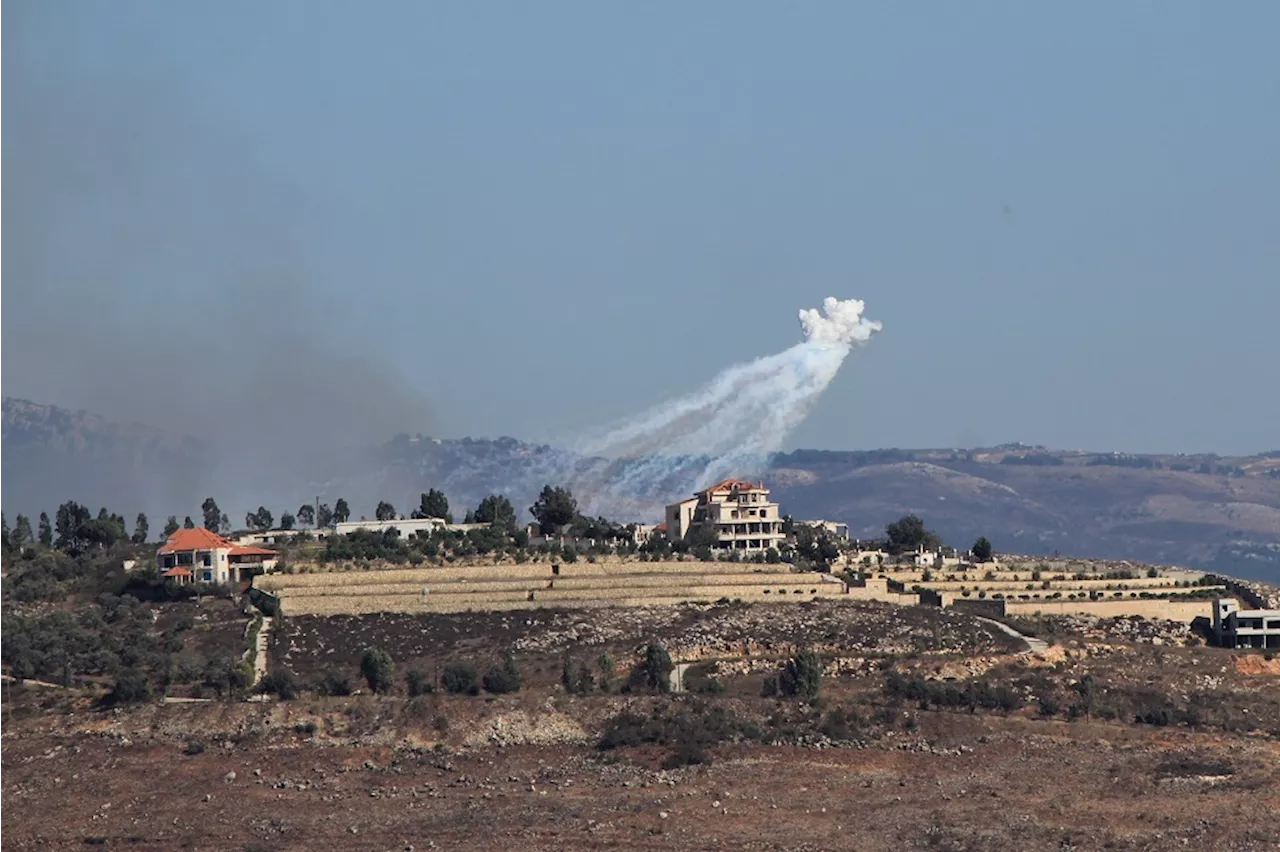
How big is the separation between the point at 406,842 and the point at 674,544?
45703 millimetres

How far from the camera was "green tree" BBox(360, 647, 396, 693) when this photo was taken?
79.4 m

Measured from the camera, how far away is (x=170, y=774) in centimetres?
7012

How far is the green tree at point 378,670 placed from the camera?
7938 centimetres

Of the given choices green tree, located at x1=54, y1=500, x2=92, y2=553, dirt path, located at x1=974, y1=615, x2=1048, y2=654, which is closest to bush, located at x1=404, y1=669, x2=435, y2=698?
dirt path, located at x1=974, y1=615, x2=1048, y2=654

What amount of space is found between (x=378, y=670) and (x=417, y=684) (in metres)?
1.48

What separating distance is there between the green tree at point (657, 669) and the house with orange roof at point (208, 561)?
2241cm

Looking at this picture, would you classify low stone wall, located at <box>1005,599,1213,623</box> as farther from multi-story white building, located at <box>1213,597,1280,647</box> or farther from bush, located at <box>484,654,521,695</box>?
bush, located at <box>484,654,521,695</box>

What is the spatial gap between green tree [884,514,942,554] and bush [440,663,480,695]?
39979mm

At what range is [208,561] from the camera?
98.0 meters

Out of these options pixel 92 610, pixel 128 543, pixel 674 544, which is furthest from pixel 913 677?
pixel 128 543

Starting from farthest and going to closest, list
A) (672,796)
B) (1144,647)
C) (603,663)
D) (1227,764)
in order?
(1144,647) → (603,663) → (1227,764) → (672,796)

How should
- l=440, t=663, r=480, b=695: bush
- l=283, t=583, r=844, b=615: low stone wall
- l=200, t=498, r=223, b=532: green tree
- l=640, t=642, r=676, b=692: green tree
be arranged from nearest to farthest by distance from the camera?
l=440, t=663, r=480, b=695: bush, l=640, t=642, r=676, b=692: green tree, l=283, t=583, r=844, b=615: low stone wall, l=200, t=498, r=223, b=532: green tree

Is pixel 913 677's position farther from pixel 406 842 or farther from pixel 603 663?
pixel 406 842

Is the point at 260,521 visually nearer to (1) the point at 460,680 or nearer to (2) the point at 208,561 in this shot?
(2) the point at 208,561
